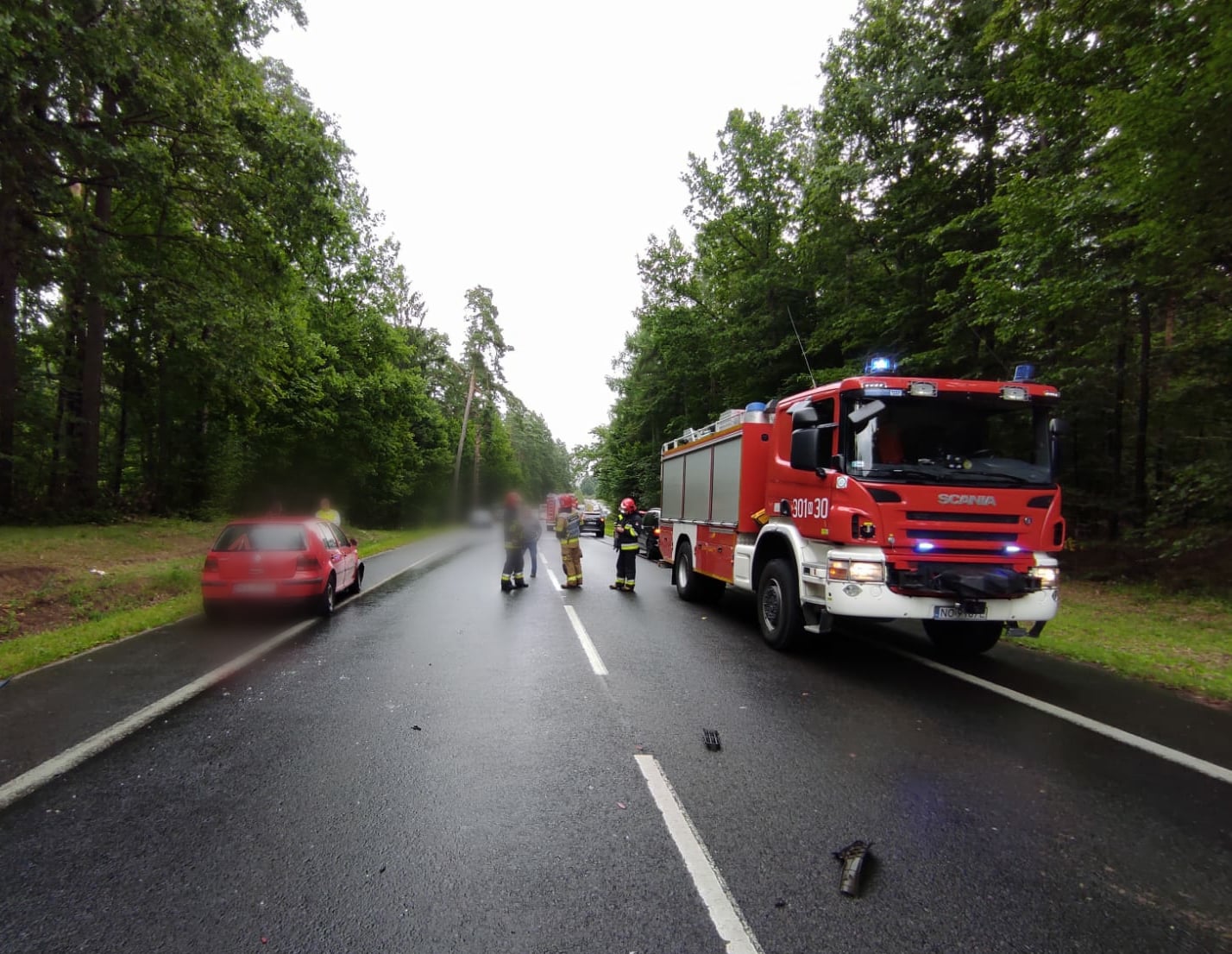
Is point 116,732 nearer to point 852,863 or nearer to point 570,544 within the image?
point 852,863

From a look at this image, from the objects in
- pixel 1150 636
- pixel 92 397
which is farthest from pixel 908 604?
pixel 92 397

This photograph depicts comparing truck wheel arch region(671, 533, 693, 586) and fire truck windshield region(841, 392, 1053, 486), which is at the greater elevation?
fire truck windshield region(841, 392, 1053, 486)

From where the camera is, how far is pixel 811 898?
2.64 metres

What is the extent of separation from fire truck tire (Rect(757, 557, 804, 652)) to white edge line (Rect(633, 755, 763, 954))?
3402mm

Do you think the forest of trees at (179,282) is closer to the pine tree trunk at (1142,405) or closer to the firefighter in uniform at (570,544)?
the firefighter in uniform at (570,544)

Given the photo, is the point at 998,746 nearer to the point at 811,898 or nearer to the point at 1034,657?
the point at 811,898

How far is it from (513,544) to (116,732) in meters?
8.06

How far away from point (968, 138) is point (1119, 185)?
30.2ft

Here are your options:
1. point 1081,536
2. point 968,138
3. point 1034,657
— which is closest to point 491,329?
point 968,138

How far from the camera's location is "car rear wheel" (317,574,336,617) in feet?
29.7

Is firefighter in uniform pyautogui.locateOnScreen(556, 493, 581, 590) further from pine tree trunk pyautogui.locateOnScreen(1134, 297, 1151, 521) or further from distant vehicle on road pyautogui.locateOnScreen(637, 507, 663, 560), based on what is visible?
pine tree trunk pyautogui.locateOnScreen(1134, 297, 1151, 521)

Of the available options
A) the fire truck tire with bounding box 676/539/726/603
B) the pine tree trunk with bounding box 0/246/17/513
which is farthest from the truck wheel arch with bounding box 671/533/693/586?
the pine tree trunk with bounding box 0/246/17/513

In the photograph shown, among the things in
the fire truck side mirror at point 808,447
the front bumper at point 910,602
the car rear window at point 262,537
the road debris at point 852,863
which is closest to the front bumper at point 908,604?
the front bumper at point 910,602

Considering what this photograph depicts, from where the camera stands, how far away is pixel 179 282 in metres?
16.3
